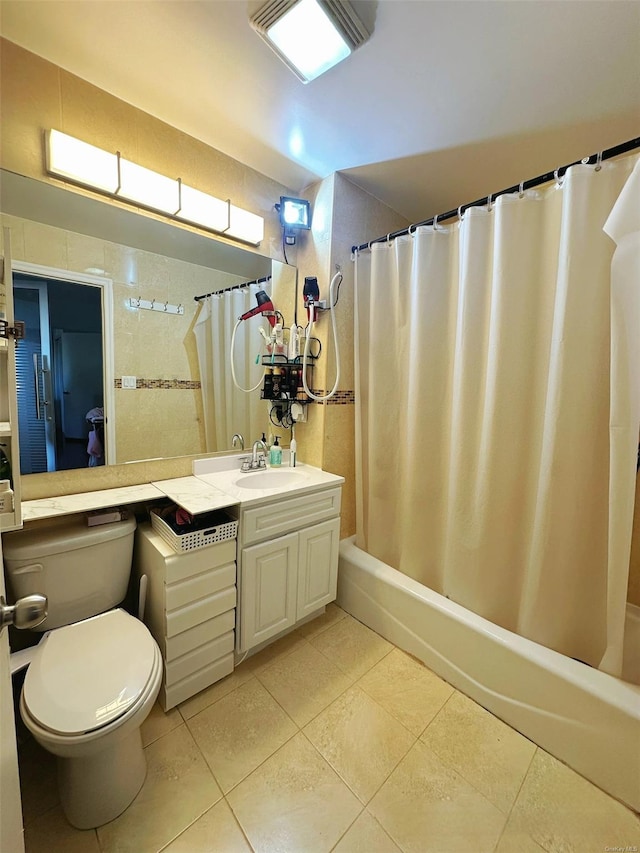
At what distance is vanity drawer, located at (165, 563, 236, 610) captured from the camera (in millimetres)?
1228

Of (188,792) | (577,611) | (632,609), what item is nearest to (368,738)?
(188,792)

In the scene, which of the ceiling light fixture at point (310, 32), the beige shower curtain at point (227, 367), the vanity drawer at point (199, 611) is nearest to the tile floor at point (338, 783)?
the vanity drawer at point (199, 611)

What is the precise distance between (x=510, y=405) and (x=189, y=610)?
1.52 m

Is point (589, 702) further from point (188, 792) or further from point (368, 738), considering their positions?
point (188, 792)

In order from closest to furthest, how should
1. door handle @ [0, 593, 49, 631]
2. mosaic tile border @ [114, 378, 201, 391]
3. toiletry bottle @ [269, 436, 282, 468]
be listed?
door handle @ [0, 593, 49, 631] → mosaic tile border @ [114, 378, 201, 391] → toiletry bottle @ [269, 436, 282, 468]

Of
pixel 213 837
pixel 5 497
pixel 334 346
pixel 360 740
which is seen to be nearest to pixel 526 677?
pixel 360 740

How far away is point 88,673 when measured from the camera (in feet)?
3.25

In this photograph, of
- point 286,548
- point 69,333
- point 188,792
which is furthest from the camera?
point 286,548

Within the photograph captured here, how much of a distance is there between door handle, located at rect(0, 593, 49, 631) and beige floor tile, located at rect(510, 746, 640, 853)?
1.45 m

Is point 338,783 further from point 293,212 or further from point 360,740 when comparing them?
point 293,212

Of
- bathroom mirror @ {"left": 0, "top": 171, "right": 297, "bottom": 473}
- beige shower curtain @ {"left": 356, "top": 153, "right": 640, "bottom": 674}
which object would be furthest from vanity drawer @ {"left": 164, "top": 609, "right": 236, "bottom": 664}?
beige shower curtain @ {"left": 356, "top": 153, "right": 640, "bottom": 674}

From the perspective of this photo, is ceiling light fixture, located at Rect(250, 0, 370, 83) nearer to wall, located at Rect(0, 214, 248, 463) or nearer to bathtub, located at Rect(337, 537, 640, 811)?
wall, located at Rect(0, 214, 248, 463)

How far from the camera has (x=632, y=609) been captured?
1.54 metres

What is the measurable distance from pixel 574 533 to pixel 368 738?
110 centimetres
